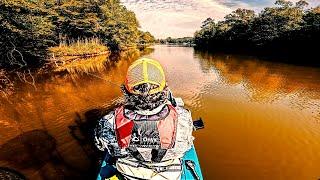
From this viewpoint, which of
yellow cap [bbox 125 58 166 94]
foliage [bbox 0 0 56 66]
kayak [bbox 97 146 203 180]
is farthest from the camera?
foliage [bbox 0 0 56 66]

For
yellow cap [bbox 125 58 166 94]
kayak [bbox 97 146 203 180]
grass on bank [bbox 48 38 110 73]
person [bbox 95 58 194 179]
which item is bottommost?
grass on bank [bbox 48 38 110 73]

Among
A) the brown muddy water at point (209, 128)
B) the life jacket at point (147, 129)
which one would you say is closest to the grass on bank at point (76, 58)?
the brown muddy water at point (209, 128)

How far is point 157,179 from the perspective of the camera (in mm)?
2938

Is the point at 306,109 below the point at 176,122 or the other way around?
below

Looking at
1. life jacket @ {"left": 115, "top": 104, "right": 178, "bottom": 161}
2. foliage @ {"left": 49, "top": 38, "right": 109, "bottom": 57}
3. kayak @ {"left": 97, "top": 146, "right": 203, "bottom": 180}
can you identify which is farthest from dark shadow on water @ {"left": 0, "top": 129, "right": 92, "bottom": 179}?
foliage @ {"left": 49, "top": 38, "right": 109, "bottom": 57}

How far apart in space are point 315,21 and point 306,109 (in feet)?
95.9

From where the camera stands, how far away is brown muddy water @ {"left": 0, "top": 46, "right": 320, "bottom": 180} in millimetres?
6039

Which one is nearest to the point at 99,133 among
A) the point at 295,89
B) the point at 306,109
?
the point at 306,109

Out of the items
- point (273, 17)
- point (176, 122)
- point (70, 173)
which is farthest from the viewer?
point (273, 17)

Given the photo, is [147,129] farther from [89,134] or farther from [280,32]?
[280,32]

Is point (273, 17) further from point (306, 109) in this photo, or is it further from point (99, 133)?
point (99, 133)

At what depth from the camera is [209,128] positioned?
833 cm

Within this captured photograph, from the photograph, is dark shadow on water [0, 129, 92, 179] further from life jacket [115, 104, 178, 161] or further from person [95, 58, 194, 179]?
life jacket [115, 104, 178, 161]

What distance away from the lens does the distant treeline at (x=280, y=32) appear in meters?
35.7
